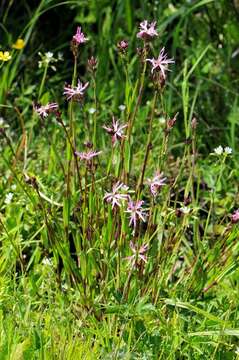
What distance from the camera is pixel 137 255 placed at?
236cm

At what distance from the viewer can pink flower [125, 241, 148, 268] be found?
238 cm

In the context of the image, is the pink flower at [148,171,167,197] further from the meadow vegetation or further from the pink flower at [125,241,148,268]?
the pink flower at [125,241,148,268]

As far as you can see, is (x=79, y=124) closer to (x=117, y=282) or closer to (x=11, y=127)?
(x=11, y=127)

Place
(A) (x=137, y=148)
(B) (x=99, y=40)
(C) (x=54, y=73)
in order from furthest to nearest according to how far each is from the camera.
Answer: (C) (x=54, y=73), (B) (x=99, y=40), (A) (x=137, y=148)

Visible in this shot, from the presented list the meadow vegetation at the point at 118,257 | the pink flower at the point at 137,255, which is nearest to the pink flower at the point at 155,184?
the meadow vegetation at the point at 118,257

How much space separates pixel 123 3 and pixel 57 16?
0.85 metres

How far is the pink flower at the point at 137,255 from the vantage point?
2.38 meters

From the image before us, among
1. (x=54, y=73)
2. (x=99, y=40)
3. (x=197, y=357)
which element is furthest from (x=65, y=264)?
(x=54, y=73)

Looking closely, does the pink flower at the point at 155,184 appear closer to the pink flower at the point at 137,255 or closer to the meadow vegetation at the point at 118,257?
the meadow vegetation at the point at 118,257

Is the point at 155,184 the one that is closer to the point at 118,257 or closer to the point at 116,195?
the point at 116,195

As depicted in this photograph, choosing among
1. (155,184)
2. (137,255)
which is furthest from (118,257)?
(155,184)

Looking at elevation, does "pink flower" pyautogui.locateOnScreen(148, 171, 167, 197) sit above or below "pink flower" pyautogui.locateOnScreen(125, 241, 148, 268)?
above

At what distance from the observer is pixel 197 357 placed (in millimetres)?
2455

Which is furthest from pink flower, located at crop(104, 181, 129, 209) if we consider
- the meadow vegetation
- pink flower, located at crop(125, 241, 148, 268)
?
pink flower, located at crop(125, 241, 148, 268)
